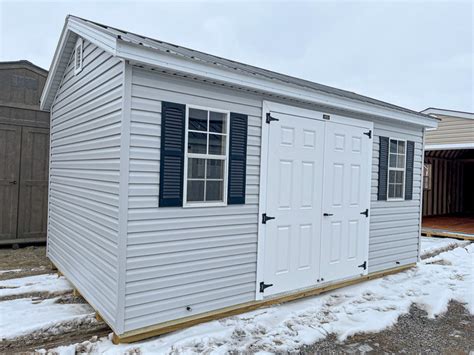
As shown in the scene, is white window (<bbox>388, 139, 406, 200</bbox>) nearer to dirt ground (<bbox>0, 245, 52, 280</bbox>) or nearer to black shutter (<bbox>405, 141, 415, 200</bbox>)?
black shutter (<bbox>405, 141, 415, 200</bbox>)

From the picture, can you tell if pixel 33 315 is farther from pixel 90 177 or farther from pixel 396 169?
pixel 396 169

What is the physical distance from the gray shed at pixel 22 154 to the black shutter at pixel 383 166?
6054 mm

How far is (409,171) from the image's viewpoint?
5.81 m

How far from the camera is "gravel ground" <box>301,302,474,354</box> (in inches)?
127

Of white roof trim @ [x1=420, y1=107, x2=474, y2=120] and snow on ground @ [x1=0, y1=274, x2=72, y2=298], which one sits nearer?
snow on ground @ [x1=0, y1=274, x2=72, y2=298]

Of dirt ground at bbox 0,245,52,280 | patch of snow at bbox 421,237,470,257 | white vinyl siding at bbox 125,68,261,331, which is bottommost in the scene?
dirt ground at bbox 0,245,52,280

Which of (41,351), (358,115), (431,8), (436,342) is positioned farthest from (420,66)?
(41,351)

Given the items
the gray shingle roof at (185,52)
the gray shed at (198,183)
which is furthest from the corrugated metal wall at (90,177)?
the gray shingle roof at (185,52)

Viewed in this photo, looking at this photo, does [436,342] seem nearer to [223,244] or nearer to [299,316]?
[299,316]

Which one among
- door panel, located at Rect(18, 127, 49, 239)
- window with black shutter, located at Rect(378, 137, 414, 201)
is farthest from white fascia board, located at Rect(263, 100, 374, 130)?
door panel, located at Rect(18, 127, 49, 239)

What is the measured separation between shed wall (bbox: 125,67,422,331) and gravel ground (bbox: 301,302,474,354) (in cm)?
107

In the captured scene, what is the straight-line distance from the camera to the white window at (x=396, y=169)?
218 inches

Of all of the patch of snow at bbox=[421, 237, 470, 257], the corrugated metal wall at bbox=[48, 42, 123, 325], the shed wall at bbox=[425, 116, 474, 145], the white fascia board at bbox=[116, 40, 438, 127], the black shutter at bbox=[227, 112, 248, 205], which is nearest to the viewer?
the white fascia board at bbox=[116, 40, 438, 127]

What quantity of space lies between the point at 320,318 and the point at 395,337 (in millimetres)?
753
